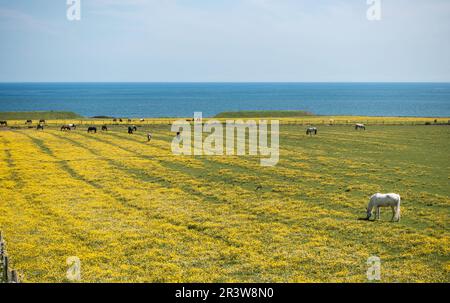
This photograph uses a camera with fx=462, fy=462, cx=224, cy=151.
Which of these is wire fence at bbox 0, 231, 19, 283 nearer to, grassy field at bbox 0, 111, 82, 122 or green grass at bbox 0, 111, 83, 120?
grassy field at bbox 0, 111, 82, 122

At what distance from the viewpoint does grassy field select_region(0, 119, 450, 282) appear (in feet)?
64.5

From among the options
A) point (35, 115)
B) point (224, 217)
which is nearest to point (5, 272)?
point (224, 217)

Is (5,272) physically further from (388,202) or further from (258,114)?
(258,114)

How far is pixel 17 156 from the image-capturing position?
2242 inches

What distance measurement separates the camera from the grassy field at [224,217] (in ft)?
64.5

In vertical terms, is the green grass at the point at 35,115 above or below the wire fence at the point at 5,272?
above

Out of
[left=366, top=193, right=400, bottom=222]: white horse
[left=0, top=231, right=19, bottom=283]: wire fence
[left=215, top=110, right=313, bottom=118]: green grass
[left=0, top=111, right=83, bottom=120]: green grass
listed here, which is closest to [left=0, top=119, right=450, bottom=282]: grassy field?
[left=366, top=193, right=400, bottom=222]: white horse

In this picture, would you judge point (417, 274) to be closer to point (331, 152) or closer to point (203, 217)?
point (203, 217)

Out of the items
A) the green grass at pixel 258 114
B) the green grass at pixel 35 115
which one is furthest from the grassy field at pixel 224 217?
the green grass at pixel 258 114

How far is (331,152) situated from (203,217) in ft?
110

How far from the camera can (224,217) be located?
27.9 meters

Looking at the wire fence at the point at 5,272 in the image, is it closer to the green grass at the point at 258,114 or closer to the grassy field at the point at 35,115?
the grassy field at the point at 35,115
